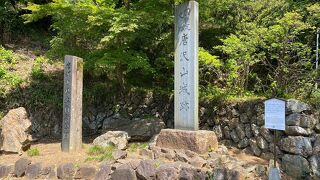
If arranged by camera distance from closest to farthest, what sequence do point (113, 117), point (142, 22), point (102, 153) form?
1. point (102, 153)
2. point (142, 22)
3. point (113, 117)

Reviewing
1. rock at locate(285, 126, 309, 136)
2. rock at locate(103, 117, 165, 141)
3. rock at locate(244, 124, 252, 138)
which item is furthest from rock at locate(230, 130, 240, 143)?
rock at locate(103, 117, 165, 141)

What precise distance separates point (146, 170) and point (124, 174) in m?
0.50

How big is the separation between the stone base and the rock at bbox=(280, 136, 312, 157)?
1581 mm

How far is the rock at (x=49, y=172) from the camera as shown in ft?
25.3

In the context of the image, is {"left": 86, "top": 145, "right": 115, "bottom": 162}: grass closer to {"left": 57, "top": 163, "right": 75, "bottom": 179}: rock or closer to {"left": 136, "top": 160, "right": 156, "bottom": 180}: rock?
{"left": 57, "top": 163, "right": 75, "bottom": 179}: rock

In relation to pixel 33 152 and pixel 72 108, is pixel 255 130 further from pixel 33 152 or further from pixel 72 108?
pixel 33 152

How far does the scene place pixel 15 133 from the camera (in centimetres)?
893

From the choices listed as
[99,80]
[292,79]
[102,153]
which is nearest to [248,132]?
[292,79]

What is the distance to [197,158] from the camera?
7035 mm

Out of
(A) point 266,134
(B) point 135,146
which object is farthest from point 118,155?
(A) point 266,134

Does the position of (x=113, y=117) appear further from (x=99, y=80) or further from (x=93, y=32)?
(x=93, y=32)

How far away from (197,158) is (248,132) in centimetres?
218

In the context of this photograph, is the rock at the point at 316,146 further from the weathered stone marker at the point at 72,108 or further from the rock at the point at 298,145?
the weathered stone marker at the point at 72,108

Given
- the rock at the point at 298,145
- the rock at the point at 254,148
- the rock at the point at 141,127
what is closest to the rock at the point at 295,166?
the rock at the point at 298,145
